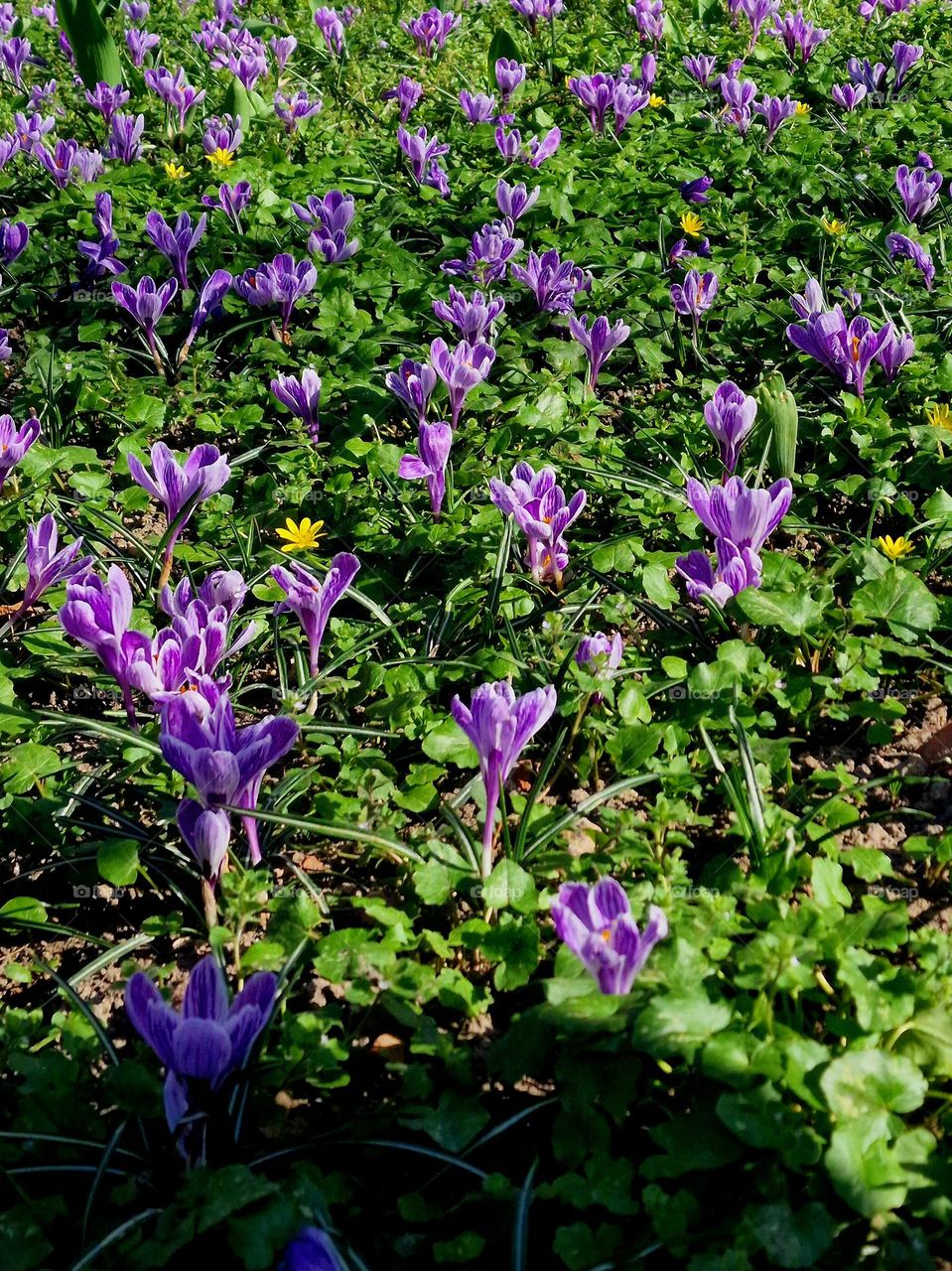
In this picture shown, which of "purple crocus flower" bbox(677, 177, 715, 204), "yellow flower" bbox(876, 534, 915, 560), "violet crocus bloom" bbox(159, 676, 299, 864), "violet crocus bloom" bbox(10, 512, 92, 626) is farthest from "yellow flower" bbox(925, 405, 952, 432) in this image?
"violet crocus bloom" bbox(10, 512, 92, 626)

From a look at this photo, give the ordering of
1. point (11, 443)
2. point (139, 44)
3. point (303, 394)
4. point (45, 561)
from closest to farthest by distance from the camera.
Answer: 1. point (45, 561)
2. point (11, 443)
3. point (303, 394)
4. point (139, 44)

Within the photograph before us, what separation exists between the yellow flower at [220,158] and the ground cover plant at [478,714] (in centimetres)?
3

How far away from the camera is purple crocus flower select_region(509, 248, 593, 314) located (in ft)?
12.4

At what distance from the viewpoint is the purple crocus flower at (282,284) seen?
147 inches

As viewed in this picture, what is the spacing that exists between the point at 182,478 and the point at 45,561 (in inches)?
14.8

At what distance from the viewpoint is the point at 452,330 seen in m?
3.88

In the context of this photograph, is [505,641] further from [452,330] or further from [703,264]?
[703,264]

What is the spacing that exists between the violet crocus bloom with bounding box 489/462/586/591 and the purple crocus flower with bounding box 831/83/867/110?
3.83 m

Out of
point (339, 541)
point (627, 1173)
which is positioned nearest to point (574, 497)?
point (339, 541)

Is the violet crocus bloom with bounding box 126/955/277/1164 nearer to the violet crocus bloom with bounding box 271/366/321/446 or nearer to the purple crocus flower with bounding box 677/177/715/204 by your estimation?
the violet crocus bloom with bounding box 271/366/321/446

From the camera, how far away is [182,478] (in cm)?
270

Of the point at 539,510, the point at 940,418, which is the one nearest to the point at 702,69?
the point at 940,418

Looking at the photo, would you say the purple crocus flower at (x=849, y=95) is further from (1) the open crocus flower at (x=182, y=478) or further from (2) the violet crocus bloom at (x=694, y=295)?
(1) the open crocus flower at (x=182, y=478)

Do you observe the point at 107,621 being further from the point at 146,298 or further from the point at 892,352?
the point at 892,352
